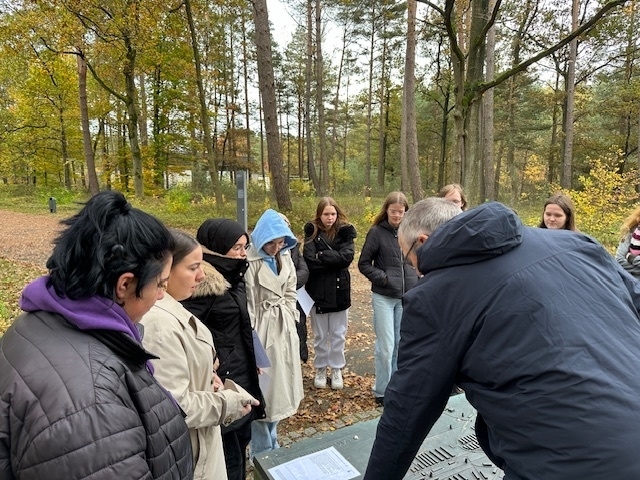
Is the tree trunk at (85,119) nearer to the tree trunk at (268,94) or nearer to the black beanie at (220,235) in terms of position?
the tree trunk at (268,94)

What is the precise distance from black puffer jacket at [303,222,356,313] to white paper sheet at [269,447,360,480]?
2380 mm

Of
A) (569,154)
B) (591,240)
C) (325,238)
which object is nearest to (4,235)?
(325,238)

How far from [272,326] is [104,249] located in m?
2.03

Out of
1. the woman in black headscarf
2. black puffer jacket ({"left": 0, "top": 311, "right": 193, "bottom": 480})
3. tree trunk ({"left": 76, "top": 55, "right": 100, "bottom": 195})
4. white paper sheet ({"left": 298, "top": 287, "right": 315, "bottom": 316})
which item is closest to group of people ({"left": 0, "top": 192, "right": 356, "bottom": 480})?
black puffer jacket ({"left": 0, "top": 311, "right": 193, "bottom": 480})

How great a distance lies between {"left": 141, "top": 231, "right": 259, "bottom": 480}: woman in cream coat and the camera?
1723mm

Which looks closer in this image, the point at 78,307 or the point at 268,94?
the point at 78,307

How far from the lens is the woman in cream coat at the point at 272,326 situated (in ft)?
9.46

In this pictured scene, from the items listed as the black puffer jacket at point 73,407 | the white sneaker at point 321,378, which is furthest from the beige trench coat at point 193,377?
the white sneaker at point 321,378

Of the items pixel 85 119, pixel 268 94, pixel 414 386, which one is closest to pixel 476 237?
pixel 414 386

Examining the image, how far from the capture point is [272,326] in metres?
2.96

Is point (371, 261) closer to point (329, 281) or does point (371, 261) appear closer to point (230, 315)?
point (329, 281)

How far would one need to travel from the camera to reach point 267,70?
9.77 meters

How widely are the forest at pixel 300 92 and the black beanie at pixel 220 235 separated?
5247 millimetres

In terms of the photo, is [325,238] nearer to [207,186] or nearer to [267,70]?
[267,70]
